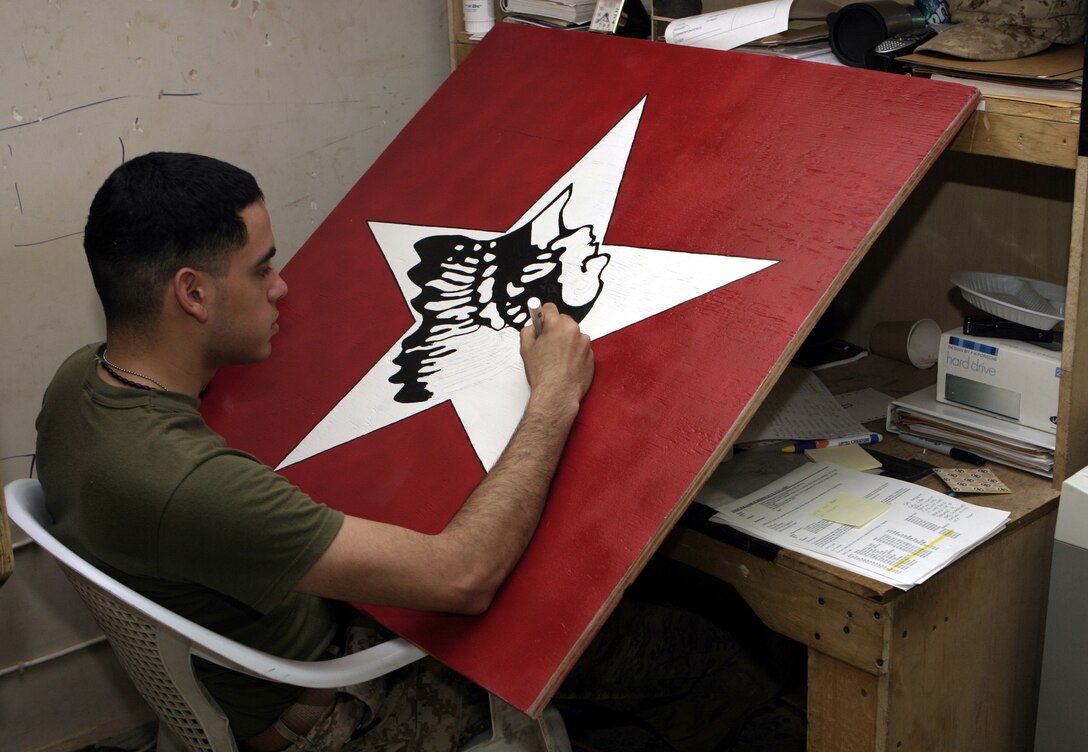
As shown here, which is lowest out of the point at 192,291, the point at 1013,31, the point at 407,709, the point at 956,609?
the point at 407,709

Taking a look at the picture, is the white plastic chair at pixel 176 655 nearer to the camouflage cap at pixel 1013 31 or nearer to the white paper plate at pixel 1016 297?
the white paper plate at pixel 1016 297

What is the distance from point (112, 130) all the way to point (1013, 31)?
1601 millimetres

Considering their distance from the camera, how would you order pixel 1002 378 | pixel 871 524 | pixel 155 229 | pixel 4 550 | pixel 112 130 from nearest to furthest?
pixel 4 550 < pixel 155 229 < pixel 871 524 < pixel 1002 378 < pixel 112 130

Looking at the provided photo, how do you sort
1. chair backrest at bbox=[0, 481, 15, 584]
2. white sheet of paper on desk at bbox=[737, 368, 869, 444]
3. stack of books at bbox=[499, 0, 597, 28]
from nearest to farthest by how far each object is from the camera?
chair backrest at bbox=[0, 481, 15, 584] < white sheet of paper on desk at bbox=[737, 368, 869, 444] < stack of books at bbox=[499, 0, 597, 28]

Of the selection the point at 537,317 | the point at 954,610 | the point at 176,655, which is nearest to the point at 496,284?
the point at 537,317

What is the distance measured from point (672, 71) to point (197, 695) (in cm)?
116

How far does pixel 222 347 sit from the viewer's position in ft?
4.71

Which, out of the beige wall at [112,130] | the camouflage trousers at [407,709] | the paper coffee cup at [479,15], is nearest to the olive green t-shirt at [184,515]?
the camouflage trousers at [407,709]

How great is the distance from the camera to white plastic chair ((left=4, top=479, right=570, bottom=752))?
1194 millimetres

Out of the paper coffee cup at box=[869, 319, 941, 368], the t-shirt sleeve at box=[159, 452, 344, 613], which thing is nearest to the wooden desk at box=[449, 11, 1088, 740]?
the paper coffee cup at box=[869, 319, 941, 368]

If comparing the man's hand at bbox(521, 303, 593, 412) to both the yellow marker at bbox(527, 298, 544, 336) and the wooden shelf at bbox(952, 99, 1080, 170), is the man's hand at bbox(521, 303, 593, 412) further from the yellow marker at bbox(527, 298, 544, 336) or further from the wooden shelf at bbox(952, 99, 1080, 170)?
the wooden shelf at bbox(952, 99, 1080, 170)

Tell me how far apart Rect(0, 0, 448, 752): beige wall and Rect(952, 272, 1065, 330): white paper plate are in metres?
1.31

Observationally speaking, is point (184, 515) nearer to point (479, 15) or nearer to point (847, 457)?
point (847, 457)

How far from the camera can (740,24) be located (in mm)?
1748
